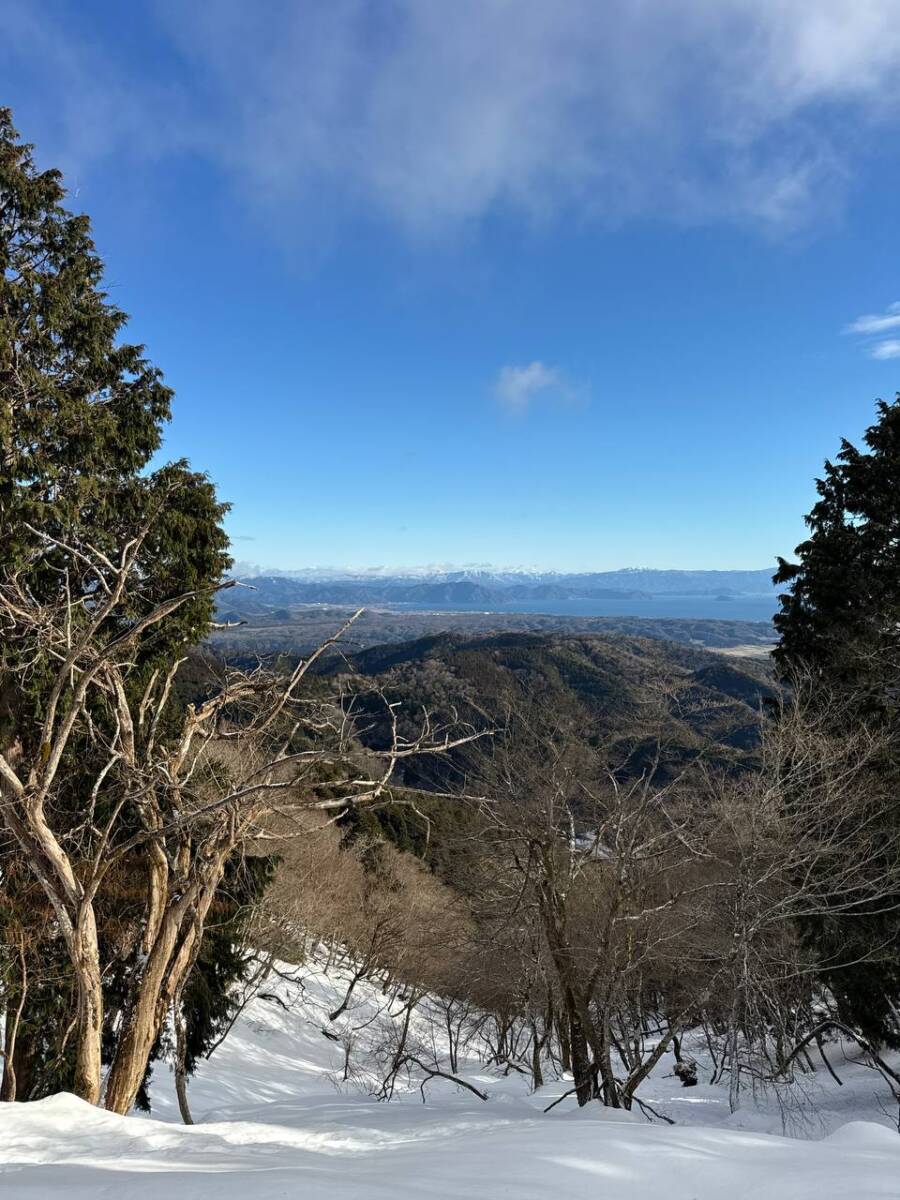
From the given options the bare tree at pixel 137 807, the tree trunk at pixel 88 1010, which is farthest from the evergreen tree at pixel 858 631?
the tree trunk at pixel 88 1010

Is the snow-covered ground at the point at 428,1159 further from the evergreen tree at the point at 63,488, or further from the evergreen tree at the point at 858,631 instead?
the evergreen tree at the point at 858,631

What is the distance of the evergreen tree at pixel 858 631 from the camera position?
10.4 metres

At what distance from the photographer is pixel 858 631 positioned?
40.0 ft

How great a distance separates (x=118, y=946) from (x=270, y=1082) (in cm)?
1215

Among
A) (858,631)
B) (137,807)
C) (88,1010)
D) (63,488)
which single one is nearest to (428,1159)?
(88,1010)

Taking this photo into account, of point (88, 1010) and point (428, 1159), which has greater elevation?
point (428, 1159)

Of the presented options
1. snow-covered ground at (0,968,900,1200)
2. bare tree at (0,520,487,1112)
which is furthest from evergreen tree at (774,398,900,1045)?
bare tree at (0,520,487,1112)

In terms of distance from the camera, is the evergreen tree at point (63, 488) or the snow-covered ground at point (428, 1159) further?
the evergreen tree at point (63, 488)

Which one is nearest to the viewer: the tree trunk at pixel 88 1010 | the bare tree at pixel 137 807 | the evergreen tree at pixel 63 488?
the bare tree at pixel 137 807

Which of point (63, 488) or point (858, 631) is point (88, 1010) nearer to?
point (63, 488)

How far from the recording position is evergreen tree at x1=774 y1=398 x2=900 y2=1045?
410 inches

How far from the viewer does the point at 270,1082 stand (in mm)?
18344

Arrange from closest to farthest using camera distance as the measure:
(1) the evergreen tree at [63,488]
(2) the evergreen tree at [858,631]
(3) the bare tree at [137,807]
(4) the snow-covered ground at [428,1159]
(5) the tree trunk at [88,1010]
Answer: (4) the snow-covered ground at [428,1159] → (3) the bare tree at [137,807] → (5) the tree trunk at [88,1010] → (1) the evergreen tree at [63,488] → (2) the evergreen tree at [858,631]

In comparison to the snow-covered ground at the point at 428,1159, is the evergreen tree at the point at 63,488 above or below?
above
